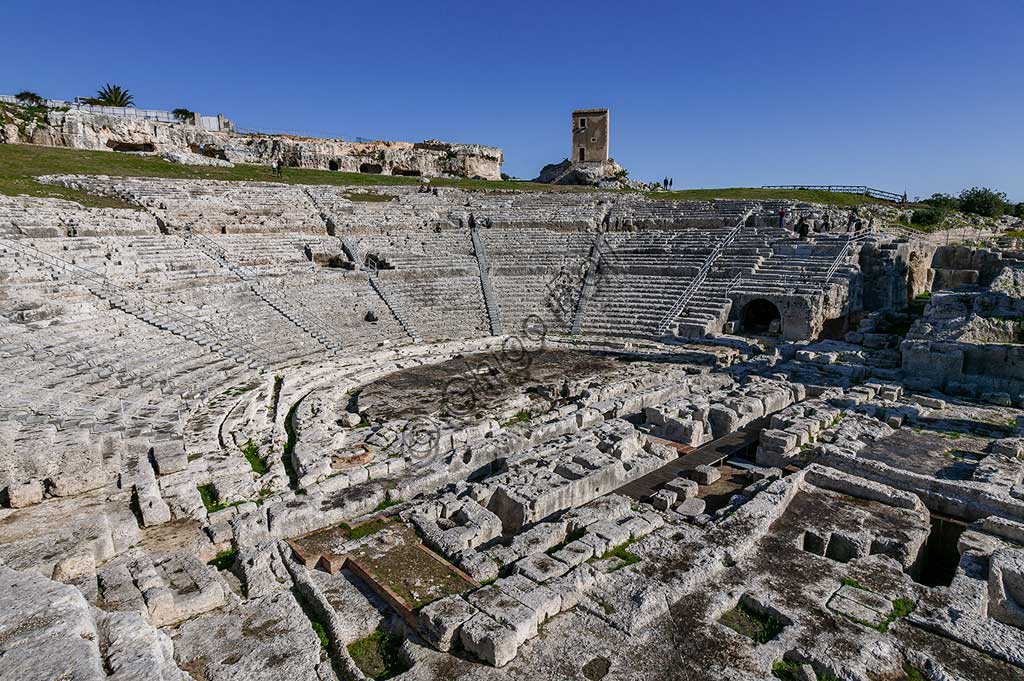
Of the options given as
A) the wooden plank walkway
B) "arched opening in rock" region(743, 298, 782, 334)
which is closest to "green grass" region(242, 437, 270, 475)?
the wooden plank walkway

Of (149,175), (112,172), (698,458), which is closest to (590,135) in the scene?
(149,175)

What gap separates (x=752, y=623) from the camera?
5906mm

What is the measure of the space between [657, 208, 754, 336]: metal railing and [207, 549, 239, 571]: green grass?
47.4ft

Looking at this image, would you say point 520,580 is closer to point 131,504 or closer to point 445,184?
point 131,504

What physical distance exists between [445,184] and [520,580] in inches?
1174

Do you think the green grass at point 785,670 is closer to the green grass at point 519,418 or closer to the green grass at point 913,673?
the green grass at point 913,673

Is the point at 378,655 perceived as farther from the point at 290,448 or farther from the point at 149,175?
the point at 149,175

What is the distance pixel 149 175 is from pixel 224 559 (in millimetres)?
23166

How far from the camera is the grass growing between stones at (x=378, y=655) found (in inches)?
213

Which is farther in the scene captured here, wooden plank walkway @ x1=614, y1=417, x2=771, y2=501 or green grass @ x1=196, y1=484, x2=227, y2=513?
wooden plank walkway @ x1=614, y1=417, x2=771, y2=501

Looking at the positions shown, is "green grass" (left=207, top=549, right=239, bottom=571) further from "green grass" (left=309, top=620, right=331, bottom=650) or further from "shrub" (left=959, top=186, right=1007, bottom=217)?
"shrub" (left=959, top=186, right=1007, bottom=217)

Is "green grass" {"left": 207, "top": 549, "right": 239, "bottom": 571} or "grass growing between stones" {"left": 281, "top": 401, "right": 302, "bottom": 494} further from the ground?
"grass growing between stones" {"left": 281, "top": 401, "right": 302, "bottom": 494}

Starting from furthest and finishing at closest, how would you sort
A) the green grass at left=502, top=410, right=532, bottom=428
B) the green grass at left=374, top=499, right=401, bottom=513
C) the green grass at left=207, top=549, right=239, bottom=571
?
the green grass at left=502, top=410, right=532, bottom=428 < the green grass at left=374, top=499, right=401, bottom=513 < the green grass at left=207, top=549, right=239, bottom=571

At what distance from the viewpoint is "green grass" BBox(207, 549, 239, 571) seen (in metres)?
6.93
